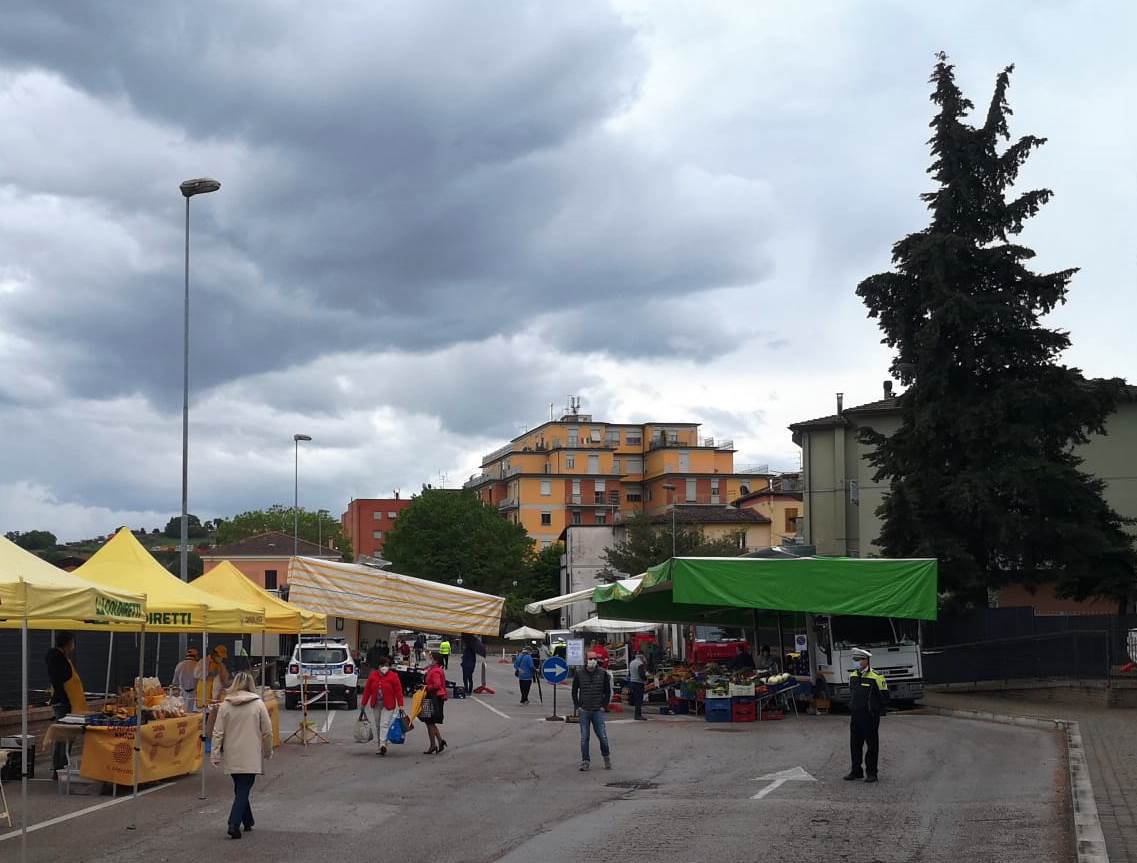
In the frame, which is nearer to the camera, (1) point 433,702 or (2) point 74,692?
(2) point 74,692

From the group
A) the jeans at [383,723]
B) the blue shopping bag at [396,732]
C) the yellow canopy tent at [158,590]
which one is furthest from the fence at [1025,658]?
the yellow canopy tent at [158,590]

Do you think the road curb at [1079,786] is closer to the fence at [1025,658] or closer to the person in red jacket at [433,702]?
the fence at [1025,658]

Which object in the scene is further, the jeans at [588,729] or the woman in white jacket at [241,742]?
the jeans at [588,729]

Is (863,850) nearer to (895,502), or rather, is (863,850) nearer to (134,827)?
(134,827)

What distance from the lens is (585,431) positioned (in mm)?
137000

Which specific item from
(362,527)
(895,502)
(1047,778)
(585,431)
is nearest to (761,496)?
(585,431)

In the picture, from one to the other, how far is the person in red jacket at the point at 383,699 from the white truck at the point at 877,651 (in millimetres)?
11567

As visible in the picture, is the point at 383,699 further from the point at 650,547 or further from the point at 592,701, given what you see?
the point at 650,547

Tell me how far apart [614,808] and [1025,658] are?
74.3 feet

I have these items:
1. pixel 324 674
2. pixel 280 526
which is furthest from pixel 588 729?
pixel 280 526

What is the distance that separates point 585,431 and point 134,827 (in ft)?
406

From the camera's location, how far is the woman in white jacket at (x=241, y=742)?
A: 12.7 m

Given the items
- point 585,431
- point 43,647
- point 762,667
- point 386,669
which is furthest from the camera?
point 585,431

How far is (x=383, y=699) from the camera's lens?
2169 cm
